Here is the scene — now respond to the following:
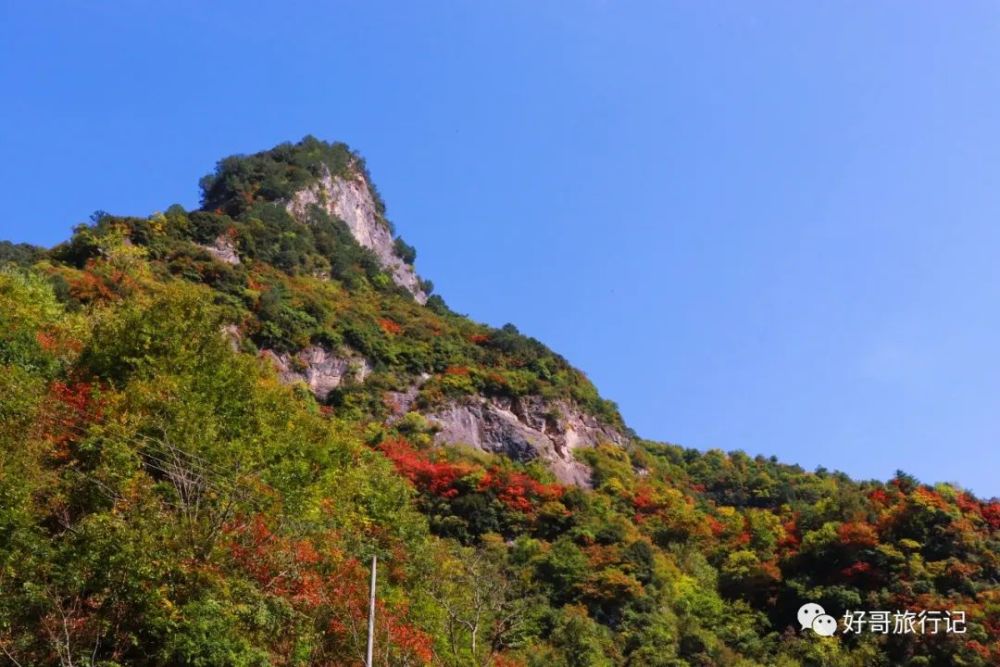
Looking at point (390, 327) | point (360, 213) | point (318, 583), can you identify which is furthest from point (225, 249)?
point (318, 583)

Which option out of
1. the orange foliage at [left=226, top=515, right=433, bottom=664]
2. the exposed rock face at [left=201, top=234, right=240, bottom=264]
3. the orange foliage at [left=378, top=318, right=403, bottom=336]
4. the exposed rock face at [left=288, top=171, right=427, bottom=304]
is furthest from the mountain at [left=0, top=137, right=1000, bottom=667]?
the exposed rock face at [left=288, top=171, right=427, bottom=304]

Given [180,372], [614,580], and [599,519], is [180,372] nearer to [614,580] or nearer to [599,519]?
[614,580]

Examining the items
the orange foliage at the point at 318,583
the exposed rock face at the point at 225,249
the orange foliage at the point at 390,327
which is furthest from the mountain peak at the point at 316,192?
the orange foliage at the point at 318,583

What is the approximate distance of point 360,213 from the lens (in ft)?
258

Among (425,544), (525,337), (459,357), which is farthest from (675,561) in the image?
(525,337)

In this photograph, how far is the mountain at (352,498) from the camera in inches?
510

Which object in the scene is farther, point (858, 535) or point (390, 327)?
point (390, 327)

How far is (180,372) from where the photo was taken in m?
20.7

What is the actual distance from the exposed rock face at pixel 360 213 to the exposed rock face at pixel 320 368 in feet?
74.6

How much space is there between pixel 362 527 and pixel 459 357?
30.4 meters

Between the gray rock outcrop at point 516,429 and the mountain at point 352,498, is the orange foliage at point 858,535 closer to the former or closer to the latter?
the mountain at point 352,498

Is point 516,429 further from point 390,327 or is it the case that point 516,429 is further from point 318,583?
point 318,583

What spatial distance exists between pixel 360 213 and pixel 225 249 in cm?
2557

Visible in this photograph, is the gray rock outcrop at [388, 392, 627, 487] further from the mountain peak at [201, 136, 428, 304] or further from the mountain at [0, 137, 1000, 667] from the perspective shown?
the mountain peak at [201, 136, 428, 304]
